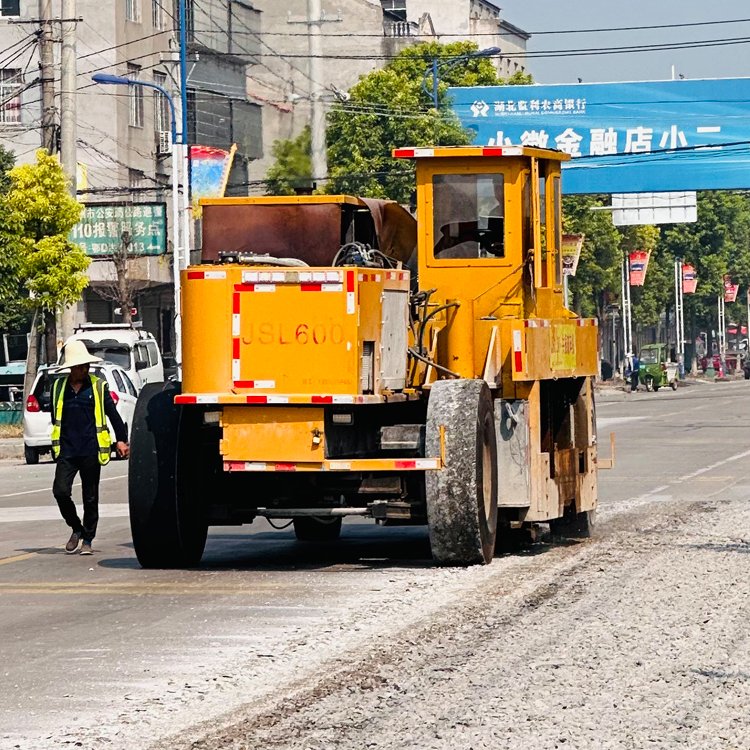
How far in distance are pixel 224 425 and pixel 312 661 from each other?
11.6ft

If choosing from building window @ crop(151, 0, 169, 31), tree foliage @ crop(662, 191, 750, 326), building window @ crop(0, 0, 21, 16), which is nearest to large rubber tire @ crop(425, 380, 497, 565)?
building window @ crop(151, 0, 169, 31)

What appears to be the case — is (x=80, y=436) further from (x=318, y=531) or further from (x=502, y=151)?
(x=502, y=151)

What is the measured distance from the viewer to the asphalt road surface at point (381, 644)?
7.80m

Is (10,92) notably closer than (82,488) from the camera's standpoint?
No

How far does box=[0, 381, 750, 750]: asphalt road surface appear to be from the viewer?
7801 millimetres

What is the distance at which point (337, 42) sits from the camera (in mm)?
101688

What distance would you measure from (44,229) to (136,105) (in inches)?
995

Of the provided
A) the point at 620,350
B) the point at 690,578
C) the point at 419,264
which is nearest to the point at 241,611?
the point at 690,578

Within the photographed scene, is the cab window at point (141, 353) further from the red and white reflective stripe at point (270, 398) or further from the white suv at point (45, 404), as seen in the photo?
the red and white reflective stripe at point (270, 398)

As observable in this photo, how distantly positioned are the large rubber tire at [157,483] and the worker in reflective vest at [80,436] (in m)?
1.19

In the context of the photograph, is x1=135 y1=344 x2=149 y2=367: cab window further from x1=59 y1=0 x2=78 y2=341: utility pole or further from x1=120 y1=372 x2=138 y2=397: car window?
x1=120 y1=372 x2=138 y2=397: car window

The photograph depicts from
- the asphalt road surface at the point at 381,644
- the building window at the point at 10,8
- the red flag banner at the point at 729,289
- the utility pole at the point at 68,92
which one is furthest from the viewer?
the red flag banner at the point at 729,289

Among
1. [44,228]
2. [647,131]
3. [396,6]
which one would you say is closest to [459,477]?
[44,228]

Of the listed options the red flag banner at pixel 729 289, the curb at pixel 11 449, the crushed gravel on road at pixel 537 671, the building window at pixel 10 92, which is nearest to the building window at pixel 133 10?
A: the building window at pixel 10 92
